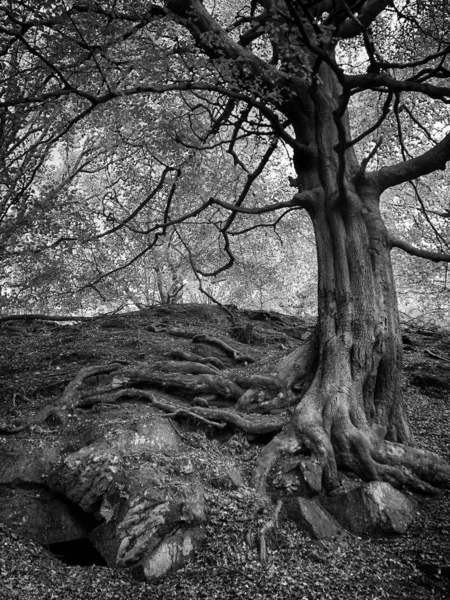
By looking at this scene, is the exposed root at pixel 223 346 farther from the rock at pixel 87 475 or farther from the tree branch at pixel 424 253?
the rock at pixel 87 475

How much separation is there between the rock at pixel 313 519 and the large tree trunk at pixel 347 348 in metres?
0.24

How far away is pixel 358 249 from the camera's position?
6445 mm

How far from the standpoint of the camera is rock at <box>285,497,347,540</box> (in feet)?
14.0

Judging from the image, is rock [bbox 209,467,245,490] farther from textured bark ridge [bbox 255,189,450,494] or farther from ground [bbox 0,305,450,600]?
textured bark ridge [bbox 255,189,450,494]

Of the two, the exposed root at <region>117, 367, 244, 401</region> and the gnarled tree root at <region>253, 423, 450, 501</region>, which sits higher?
the exposed root at <region>117, 367, 244, 401</region>

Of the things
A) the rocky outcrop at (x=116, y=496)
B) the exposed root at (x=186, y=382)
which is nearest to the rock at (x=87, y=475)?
the rocky outcrop at (x=116, y=496)

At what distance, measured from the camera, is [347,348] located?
19.4 feet

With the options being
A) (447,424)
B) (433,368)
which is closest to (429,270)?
(433,368)

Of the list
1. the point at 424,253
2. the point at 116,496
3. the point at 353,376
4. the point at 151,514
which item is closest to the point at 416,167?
the point at 424,253

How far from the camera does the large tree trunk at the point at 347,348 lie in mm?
5078

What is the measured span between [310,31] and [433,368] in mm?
6501

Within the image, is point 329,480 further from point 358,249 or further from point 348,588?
point 358,249

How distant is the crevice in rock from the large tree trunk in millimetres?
1784

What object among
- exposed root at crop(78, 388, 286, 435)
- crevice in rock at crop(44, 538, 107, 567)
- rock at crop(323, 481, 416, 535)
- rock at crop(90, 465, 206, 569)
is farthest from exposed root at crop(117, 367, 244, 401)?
crevice in rock at crop(44, 538, 107, 567)
